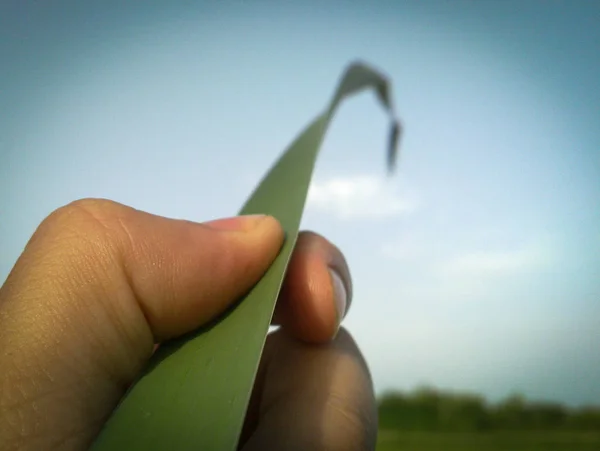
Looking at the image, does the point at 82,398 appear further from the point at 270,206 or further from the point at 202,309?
the point at 270,206

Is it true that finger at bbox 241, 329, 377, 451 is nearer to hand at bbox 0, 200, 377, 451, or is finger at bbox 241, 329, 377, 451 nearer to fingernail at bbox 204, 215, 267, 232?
hand at bbox 0, 200, 377, 451

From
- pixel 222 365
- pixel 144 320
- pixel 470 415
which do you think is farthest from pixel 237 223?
pixel 470 415

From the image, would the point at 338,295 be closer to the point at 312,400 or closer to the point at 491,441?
the point at 312,400

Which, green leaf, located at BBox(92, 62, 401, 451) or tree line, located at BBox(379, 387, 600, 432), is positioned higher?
green leaf, located at BBox(92, 62, 401, 451)

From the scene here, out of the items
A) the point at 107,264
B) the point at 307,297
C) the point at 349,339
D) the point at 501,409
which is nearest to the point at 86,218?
the point at 107,264

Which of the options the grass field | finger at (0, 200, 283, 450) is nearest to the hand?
finger at (0, 200, 283, 450)

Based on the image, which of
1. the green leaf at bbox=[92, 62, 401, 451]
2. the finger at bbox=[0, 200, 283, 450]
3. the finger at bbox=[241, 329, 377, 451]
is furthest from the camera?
the finger at bbox=[241, 329, 377, 451]
